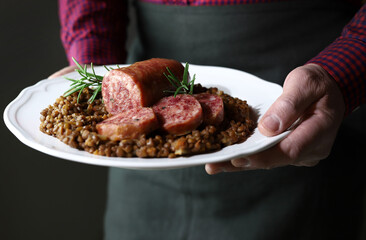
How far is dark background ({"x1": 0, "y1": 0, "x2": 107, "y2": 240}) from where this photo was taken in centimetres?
287

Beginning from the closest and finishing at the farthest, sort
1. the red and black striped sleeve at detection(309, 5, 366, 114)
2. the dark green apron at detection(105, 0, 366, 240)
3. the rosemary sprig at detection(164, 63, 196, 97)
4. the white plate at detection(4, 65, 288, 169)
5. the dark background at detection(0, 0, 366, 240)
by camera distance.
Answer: the white plate at detection(4, 65, 288, 169)
the rosemary sprig at detection(164, 63, 196, 97)
the red and black striped sleeve at detection(309, 5, 366, 114)
the dark green apron at detection(105, 0, 366, 240)
the dark background at detection(0, 0, 366, 240)

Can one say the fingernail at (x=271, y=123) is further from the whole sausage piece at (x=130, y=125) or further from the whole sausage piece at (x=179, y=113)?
the whole sausage piece at (x=130, y=125)

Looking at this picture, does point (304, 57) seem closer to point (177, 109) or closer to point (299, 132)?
point (299, 132)

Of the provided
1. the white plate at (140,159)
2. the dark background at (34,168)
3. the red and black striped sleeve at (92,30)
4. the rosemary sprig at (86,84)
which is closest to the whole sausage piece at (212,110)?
the white plate at (140,159)

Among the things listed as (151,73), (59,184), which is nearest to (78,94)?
(151,73)

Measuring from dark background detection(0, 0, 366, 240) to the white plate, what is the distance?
1271 mm

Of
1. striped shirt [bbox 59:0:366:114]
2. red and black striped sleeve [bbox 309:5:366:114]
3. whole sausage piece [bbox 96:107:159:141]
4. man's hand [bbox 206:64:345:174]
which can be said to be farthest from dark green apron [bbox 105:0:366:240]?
whole sausage piece [bbox 96:107:159:141]

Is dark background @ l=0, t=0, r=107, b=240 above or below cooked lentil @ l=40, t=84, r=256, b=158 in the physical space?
below

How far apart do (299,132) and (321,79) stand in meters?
0.29

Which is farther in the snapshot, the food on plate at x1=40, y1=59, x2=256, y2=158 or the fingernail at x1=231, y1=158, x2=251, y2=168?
the fingernail at x1=231, y1=158, x2=251, y2=168

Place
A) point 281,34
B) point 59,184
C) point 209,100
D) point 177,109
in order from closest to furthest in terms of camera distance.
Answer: point 177,109 → point 209,100 → point 281,34 → point 59,184

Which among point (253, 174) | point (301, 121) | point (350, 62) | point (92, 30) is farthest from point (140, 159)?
point (92, 30)

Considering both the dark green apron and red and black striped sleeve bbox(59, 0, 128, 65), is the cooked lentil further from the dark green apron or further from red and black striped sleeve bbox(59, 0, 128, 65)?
red and black striped sleeve bbox(59, 0, 128, 65)

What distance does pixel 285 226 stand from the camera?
7.89 ft
